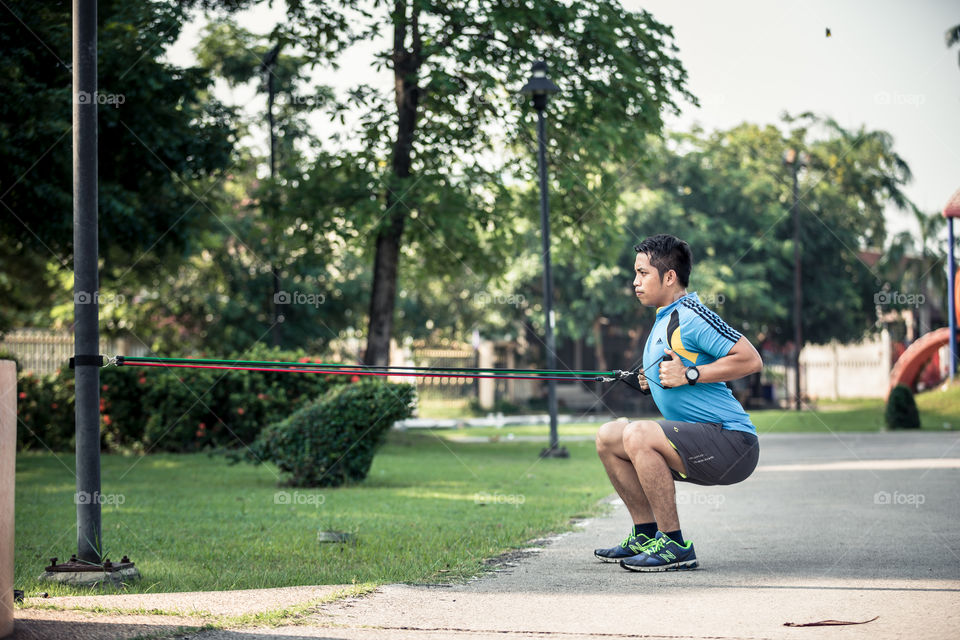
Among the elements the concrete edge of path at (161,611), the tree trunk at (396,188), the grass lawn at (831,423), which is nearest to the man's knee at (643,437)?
the concrete edge of path at (161,611)

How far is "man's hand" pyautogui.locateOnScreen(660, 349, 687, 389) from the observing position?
5.31 metres

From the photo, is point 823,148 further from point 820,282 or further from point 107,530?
point 107,530

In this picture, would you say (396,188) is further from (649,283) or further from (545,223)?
(649,283)

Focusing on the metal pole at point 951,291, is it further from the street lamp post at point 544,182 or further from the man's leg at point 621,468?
the man's leg at point 621,468

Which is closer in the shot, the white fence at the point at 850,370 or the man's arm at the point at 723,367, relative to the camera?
the man's arm at the point at 723,367

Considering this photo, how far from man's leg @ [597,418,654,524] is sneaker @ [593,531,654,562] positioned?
10 cm

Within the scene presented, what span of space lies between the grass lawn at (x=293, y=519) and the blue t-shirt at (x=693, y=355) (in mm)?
1404

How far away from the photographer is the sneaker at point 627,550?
582 cm

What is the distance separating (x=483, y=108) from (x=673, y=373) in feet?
48.1

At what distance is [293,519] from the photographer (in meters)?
8.60

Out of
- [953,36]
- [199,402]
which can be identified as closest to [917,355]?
[953,36]

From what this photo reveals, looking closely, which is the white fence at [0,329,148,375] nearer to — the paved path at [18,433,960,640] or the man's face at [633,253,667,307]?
the paved path at [18,433,960,640]

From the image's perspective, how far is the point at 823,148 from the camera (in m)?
43.2

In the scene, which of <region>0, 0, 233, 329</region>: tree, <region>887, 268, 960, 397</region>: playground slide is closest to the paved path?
<region>0, 0, 233, 329</region>: tree
